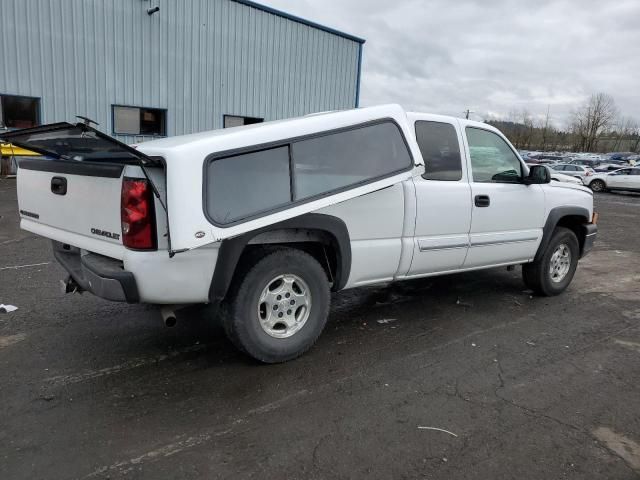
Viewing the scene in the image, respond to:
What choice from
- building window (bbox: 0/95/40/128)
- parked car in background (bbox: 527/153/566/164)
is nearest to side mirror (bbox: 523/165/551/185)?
building window (bbox: 0/95/40/128)

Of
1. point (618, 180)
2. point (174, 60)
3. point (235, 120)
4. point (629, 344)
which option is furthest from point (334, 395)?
point (618, 180)

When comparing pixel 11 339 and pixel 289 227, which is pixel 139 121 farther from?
pixel 289 227

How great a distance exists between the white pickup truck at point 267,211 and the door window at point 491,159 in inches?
0.9

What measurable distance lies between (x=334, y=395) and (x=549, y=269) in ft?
11.8

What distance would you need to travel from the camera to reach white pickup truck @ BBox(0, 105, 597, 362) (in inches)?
122

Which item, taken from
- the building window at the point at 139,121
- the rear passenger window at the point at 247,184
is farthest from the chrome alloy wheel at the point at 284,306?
the building window at the point at 139,121

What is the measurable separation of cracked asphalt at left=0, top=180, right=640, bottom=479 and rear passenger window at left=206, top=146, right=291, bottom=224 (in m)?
1.23

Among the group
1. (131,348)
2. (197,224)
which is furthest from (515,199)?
(131,348)

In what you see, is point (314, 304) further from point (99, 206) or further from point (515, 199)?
point (515, 199)

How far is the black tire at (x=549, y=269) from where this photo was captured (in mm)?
5793

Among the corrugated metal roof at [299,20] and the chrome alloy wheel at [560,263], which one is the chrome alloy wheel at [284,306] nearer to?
the chrome alloy wheel at [560,263]

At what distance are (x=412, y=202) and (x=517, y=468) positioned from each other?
7.33 feet

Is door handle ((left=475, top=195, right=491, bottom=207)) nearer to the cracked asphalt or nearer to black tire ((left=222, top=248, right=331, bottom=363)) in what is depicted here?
the cracked asphalt

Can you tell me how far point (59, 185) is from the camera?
3.68 meters
